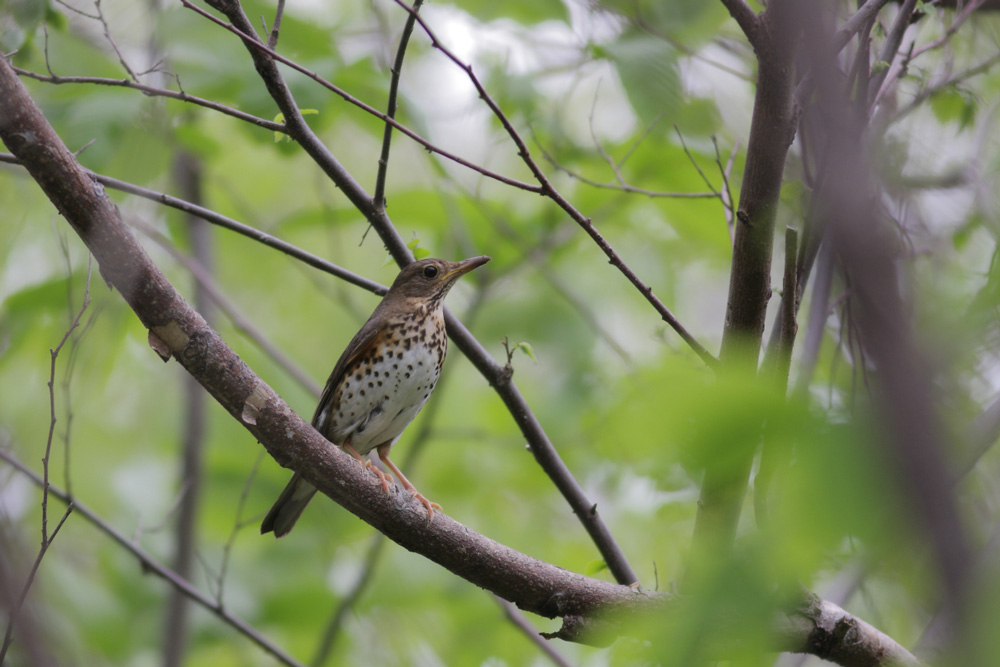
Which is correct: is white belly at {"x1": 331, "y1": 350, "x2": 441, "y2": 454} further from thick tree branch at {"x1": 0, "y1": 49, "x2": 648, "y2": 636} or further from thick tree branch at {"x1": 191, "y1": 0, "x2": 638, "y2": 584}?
thick tree branch at {"x1": 0, "y1": 49, "x2": 648, "y2": 636}

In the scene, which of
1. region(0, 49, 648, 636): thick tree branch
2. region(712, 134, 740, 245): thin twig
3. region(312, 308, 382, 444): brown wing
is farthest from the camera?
region(312, 308, 382, 444): brown wing

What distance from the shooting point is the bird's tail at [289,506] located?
5.12 m

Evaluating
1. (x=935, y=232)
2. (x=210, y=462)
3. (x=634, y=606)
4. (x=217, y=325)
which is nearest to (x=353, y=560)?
(x=210, y=462)

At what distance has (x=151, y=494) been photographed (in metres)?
7.97

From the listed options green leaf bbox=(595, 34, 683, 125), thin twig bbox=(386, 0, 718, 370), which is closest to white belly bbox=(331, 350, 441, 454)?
green leaf bbox=(595, 34, 683, 125)

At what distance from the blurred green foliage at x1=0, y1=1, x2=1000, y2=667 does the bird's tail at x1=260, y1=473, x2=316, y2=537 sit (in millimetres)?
194

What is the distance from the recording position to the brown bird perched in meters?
5.41

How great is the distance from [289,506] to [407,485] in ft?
2.65

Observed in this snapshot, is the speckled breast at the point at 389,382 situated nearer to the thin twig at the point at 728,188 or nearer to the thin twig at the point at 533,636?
the thin twig at the point at 533,636

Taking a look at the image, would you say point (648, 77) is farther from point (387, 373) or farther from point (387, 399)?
point (387, 399)

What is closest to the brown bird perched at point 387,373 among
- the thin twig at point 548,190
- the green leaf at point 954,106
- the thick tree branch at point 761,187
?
the thin twig at point 548,190

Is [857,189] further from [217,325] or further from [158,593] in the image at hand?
[158,593]

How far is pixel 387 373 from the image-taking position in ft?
17.7

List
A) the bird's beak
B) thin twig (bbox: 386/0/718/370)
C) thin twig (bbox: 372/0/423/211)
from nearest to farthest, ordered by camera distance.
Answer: thin twig (bbox: 386/0/718/370), thin twig (bbox: 372/0/423/211), the bird's beak
